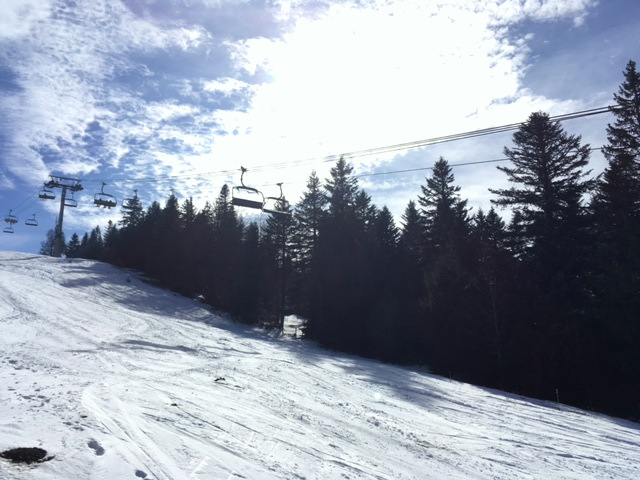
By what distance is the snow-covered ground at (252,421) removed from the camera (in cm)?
644

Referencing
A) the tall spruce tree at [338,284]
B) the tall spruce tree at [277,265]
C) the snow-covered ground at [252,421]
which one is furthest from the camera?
the tall spruce tree at [277,265]

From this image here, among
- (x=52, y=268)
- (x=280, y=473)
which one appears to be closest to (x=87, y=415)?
(x=280, y=473)

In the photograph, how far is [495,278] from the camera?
1128 inches

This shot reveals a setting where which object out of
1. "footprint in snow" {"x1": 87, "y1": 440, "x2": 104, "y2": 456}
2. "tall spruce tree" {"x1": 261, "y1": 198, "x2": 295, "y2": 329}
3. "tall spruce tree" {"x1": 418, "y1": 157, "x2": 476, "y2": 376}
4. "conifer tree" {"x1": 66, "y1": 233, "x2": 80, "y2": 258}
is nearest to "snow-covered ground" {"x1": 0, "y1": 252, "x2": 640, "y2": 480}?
"footprint in snow" {"x1": 87, "y1": 440, "x2": 104, "y2": 456}

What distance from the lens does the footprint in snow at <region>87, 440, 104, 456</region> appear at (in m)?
6.08

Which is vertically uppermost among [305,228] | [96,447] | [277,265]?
[305,228]

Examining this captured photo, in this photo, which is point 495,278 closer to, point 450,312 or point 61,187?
point 450,312

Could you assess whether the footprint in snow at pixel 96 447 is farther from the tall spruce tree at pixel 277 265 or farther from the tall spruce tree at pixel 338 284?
the tall spruce tree at pixel 277 265

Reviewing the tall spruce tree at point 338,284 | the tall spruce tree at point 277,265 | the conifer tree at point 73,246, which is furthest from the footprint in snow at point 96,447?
the conifer tree at point 73,246

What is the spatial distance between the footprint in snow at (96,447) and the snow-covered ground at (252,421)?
1 centimetres

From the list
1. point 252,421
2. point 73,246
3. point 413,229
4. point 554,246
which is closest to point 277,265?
point 413,229

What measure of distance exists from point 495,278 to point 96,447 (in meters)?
27.0

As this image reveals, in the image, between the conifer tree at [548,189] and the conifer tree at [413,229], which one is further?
the conifer tree at [413,229]

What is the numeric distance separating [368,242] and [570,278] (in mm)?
15786
